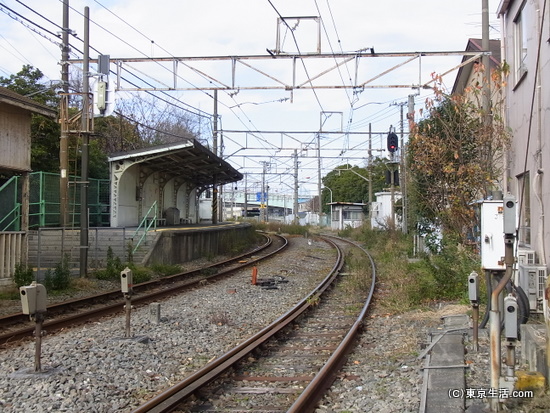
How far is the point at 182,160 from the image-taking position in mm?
24938

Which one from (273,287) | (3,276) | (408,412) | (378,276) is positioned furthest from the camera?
(378,276)

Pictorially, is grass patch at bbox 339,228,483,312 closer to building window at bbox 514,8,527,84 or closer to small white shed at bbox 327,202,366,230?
building window at bbox 514,8,527,84

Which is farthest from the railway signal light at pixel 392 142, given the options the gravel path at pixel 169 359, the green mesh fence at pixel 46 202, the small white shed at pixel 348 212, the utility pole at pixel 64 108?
the small white shed at pixel 348 212

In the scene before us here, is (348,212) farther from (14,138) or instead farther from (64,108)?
(14,138)

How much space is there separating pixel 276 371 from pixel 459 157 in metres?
8.04

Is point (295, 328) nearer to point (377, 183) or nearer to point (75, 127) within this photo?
point (75, 127)

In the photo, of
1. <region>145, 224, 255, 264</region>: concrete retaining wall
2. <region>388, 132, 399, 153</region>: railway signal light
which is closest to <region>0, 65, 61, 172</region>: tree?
<region>145, 224, 255, 264</region>: concrete retaining wall

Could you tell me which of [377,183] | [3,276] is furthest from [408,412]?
[377,183]

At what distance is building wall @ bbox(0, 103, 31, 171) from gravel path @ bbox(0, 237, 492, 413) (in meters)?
5.31

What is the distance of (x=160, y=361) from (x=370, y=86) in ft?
36.1

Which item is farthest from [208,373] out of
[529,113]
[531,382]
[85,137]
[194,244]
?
[194,244]

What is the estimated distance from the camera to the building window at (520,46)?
1056cm

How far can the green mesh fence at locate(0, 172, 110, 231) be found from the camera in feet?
48.6

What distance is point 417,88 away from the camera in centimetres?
1576
